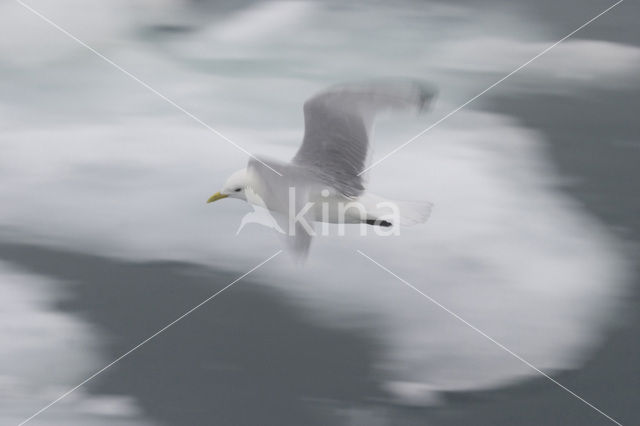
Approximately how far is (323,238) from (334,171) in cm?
19

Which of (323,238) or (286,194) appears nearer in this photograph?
(286,194)

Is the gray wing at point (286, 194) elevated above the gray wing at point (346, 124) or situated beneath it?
situated beneath

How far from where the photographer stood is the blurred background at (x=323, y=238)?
45.6 inches

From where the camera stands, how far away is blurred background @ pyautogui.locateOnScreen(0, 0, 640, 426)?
45.6 inches

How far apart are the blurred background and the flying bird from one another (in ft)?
0.46

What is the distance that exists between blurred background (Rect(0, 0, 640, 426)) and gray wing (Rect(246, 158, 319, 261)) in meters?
0.13

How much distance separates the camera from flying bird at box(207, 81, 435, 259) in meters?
1.13

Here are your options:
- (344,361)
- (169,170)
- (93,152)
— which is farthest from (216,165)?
(344,361)

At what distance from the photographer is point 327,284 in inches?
49.9

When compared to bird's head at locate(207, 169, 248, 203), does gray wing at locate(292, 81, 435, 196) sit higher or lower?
higher

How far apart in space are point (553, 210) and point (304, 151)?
0.42 metres

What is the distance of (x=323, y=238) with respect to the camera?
133 centimetres

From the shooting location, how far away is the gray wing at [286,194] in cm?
113

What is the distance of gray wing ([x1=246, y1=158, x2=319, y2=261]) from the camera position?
1128 mm
